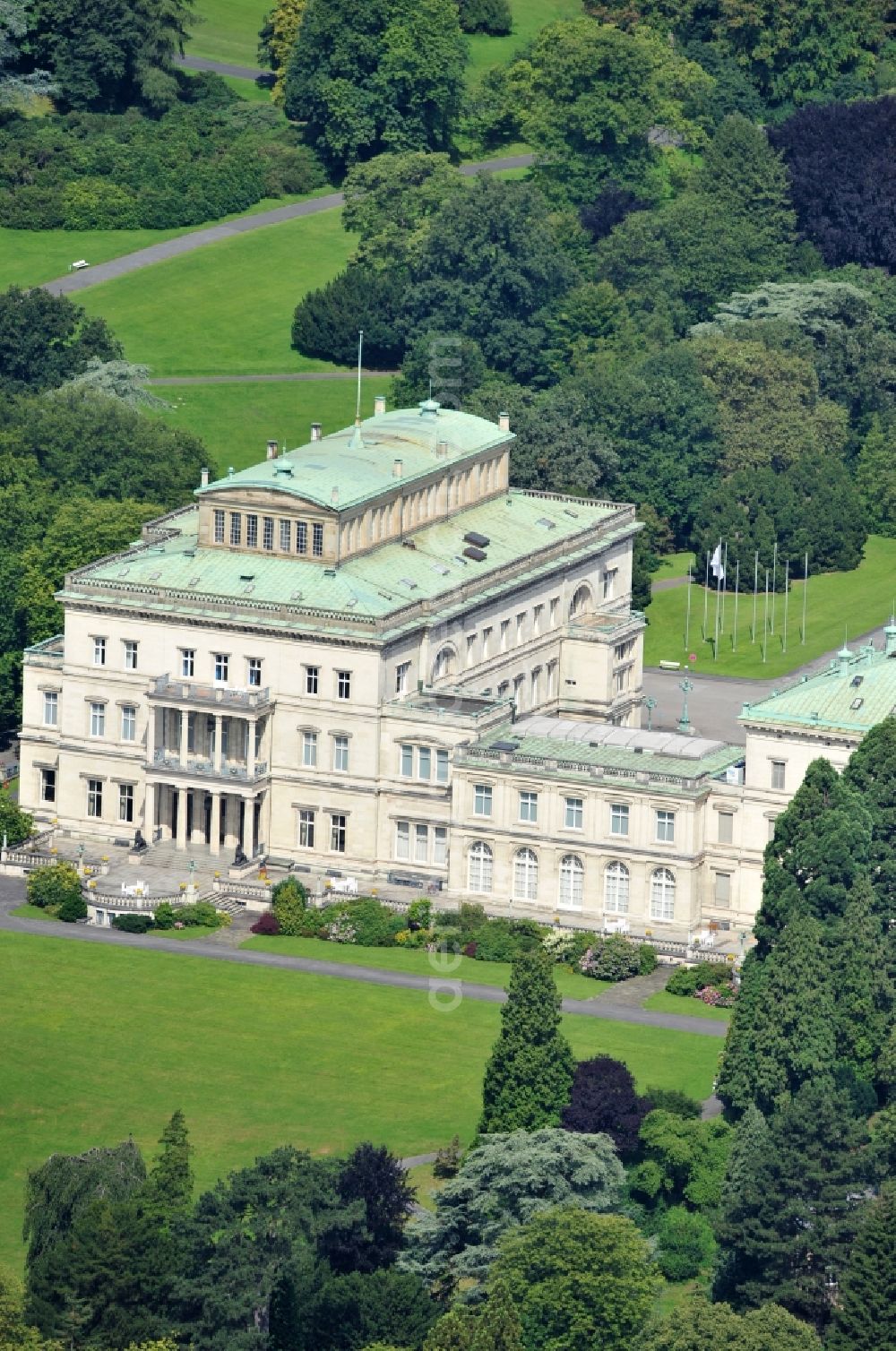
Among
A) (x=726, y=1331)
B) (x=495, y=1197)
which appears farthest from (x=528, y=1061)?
(x=726, y=1331)

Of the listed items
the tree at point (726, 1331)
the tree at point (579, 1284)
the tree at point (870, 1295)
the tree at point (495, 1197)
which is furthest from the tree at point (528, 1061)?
the tree at point (870, 1295)

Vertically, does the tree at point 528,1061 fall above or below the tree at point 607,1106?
above

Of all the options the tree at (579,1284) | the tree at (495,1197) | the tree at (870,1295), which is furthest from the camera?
the tree at (495,1197)

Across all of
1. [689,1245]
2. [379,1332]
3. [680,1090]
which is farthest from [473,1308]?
[680,1090]

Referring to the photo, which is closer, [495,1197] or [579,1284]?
[579,1284]

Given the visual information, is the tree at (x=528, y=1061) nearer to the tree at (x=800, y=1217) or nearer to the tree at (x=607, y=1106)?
the tree at (x=607, y=1106)

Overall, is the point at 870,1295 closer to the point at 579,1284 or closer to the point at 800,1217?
the point at 800,1217
